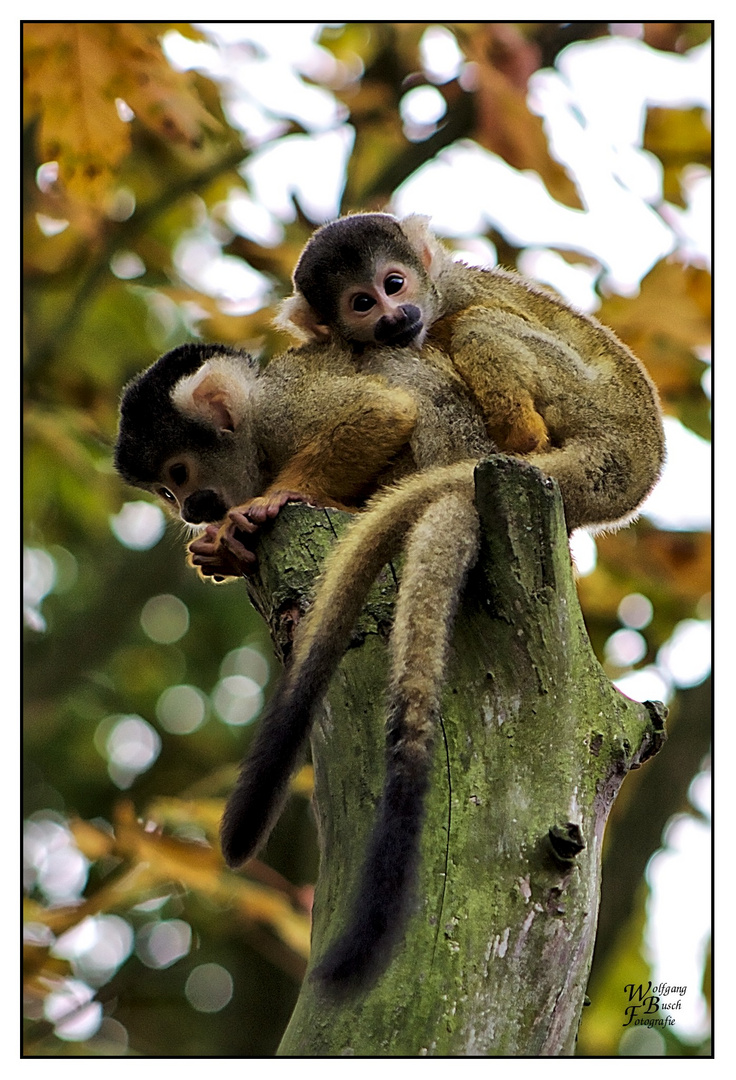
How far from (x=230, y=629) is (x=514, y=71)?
12.7ft

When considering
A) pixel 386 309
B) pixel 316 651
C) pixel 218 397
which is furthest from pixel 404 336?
pixel 316 651

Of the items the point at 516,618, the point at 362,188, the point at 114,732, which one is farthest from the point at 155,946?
the point at 516,618

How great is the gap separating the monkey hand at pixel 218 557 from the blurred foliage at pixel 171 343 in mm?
1486

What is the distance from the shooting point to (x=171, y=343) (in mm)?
5754

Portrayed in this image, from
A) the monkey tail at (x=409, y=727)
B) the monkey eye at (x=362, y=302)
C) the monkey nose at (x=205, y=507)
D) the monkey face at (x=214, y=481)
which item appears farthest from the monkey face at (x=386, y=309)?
the monkey tail at (x=409, y=727)

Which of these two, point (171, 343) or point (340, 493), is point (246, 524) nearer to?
point (340, 493)

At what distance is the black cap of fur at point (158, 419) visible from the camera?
305cm

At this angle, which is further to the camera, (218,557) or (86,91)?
(86,91)

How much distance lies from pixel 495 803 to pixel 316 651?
1.46 feet

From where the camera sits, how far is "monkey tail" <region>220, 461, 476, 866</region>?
6.29 ft

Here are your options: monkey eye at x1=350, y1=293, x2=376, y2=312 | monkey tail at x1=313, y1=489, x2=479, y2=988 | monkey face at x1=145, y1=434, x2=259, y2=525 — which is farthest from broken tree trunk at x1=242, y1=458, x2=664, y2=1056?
monkey eye at x1=350, y1=293, x2=376, y2=312

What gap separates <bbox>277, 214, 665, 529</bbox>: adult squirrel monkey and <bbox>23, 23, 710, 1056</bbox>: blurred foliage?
832 mm

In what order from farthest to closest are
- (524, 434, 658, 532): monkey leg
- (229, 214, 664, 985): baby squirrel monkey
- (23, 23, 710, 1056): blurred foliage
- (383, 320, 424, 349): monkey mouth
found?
(23, 23, 710, 1056): blurred foliage < (383, 320, 424, 349): monkey mouth < (524, 434, 658, 532): monkey leg < (229, 214, 664, 985): baby squirrel monkey

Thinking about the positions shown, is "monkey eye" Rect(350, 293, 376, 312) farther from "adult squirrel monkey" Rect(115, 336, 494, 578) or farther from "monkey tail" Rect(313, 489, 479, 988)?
"monkey tail" Rect(313, 489, 479, 988)
